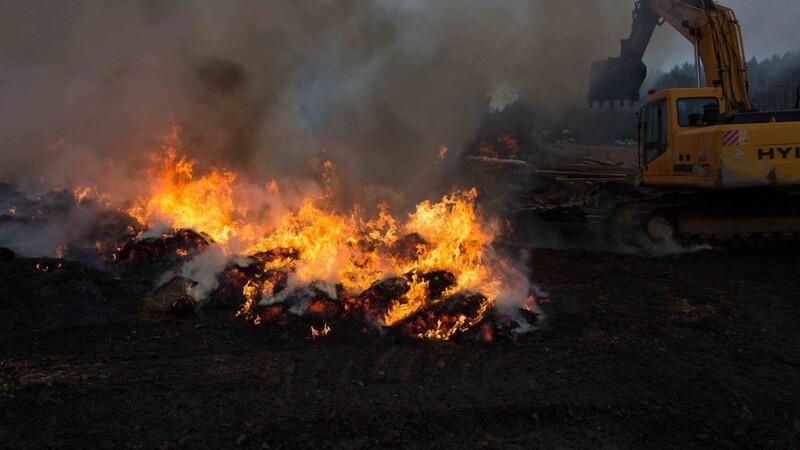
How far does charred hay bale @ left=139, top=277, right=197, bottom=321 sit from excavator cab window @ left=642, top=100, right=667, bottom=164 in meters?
8.87

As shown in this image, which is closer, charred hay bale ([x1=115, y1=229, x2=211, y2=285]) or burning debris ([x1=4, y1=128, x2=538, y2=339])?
burning debris ([x1=4, y1=128, x2=538, y2=339])

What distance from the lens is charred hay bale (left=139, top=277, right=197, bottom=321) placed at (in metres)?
5.84

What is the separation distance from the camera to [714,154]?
336 inches

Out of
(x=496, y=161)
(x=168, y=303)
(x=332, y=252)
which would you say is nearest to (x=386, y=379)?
(x=332, y=252)

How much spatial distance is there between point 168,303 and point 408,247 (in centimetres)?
317

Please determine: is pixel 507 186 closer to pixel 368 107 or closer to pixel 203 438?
pixel 368 107

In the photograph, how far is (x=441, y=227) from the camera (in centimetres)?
743

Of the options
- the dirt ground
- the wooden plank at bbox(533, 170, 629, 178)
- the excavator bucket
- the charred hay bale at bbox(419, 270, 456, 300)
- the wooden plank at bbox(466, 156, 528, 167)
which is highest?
the excavator bucket

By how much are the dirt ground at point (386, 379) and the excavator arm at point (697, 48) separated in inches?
219

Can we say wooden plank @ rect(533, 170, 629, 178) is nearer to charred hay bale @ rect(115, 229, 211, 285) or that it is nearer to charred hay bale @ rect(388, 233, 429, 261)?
charred hay bale @ rect(388, 233, 429, 261)

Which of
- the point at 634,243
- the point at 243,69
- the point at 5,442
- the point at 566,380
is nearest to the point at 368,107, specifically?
the point at 243,69

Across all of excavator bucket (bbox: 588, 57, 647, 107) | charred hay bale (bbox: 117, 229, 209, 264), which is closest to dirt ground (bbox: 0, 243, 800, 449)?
charred hay bale (bbox: 117, 229, 209, 264)

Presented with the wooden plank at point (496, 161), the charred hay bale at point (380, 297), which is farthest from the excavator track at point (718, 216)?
the charred hay bale at point (380, 297)

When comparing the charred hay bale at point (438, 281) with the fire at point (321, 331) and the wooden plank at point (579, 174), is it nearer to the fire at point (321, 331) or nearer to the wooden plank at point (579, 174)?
the fire at point (321, 331)
